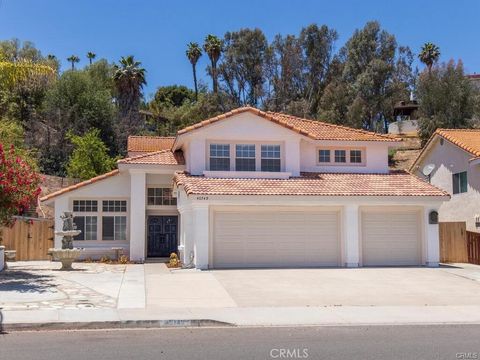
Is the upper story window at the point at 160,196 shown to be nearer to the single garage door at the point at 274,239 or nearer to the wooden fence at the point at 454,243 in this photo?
the single garage door at the point at 274,239

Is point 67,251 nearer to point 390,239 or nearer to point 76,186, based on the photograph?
point 76,186

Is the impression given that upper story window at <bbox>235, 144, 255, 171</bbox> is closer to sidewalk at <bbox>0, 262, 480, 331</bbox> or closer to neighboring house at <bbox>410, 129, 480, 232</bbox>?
sidewalk at <bbox>0, 262, 480, 331</bbox>

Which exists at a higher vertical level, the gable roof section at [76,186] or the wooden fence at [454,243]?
the gable roof section at [76,186]

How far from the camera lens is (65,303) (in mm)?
13562

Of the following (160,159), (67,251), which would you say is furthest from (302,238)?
(67,251)

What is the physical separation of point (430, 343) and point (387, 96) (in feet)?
166

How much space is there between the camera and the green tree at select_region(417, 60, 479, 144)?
49.2 m

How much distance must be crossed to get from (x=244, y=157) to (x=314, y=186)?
309 cm

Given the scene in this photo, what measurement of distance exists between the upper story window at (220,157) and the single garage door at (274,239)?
98.1 inches

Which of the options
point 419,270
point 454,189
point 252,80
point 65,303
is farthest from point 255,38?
point 65,303

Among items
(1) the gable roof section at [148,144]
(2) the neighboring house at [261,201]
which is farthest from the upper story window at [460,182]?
(1) the gable roof section at [148,144]

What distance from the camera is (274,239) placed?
893 inches

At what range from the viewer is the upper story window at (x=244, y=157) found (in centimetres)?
2442

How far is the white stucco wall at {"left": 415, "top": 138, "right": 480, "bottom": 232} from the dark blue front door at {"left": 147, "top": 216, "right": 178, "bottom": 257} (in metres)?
13.6
